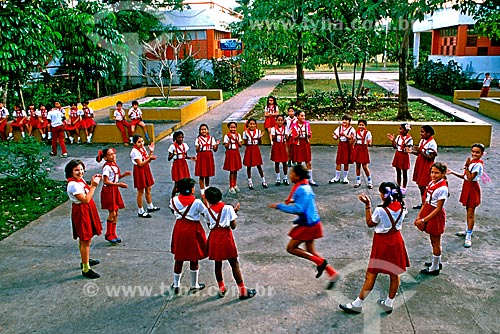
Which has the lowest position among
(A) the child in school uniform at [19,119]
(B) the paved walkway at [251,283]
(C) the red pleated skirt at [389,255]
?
(B) the paved walkway at [251,283]

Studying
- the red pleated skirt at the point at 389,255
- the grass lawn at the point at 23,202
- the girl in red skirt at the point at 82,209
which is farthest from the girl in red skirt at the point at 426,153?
the grass lawn at the point at 23,202

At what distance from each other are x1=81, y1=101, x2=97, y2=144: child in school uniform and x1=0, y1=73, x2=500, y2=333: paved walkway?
5.76 metres

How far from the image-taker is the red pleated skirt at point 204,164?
8.48 m

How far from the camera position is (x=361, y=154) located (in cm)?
900

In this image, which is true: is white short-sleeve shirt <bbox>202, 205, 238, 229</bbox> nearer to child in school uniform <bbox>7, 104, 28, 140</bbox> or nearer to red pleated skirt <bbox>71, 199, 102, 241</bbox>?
red pleated skirt <bbox>71, 199, 102, 241</bbox>

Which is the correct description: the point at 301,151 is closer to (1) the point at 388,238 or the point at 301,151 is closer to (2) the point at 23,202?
(1) the point at 388,238

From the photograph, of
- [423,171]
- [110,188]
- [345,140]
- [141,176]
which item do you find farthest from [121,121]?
[423,171]

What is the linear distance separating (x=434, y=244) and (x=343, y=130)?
12.8 ft

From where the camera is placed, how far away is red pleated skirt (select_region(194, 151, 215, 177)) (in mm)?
8484

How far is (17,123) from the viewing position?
13727 mm

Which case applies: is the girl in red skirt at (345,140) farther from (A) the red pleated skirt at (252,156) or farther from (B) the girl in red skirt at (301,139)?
(A) the red pleated skirt at (252,156)

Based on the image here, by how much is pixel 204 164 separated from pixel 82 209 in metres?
3.15

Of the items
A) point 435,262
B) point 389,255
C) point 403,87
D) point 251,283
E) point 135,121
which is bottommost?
point 251,283

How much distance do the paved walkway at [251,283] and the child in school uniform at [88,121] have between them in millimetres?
5760
